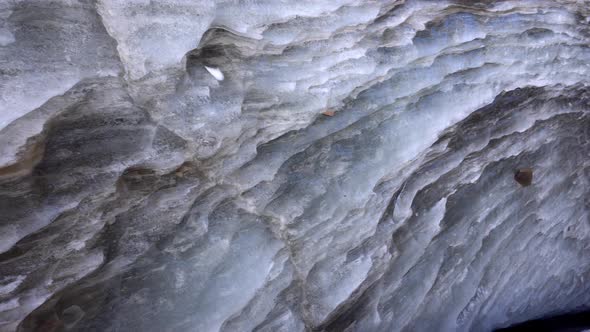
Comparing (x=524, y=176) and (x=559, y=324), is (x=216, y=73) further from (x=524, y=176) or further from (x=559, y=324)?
(x=559, y=324)

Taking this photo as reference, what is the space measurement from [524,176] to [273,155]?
1.53 m

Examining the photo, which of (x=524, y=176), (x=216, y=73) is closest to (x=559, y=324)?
(x=524, y=176)

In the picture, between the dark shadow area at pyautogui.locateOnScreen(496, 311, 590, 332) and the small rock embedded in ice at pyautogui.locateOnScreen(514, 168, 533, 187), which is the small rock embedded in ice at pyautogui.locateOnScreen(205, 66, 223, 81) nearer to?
the small rock embedded in ice at pyautogui.locateOnScreen(514, 168, 533, 187)

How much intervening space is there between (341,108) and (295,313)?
82 centimetres

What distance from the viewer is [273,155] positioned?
1.52 meters

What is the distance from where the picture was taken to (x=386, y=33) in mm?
1606

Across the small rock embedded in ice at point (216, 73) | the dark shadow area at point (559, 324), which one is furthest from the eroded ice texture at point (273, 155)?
the dark shadow area at point (559, 324)

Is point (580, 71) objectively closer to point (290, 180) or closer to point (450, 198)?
point (450, 198)

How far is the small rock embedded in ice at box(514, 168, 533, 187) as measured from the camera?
228 cm

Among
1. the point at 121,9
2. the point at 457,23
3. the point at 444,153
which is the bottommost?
the point at 444,153

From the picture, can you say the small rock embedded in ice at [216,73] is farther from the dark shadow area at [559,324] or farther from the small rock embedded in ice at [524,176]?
the dark shadow area at [559,324]

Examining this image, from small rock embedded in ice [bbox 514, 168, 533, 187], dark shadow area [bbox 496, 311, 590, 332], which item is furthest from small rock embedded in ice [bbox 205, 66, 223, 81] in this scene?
dark shadow area [bbox 496, 311, 590, 332]

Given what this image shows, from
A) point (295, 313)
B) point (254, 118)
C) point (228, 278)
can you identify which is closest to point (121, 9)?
point (254, 118)

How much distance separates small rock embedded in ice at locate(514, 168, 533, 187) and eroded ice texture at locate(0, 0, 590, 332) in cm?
4
